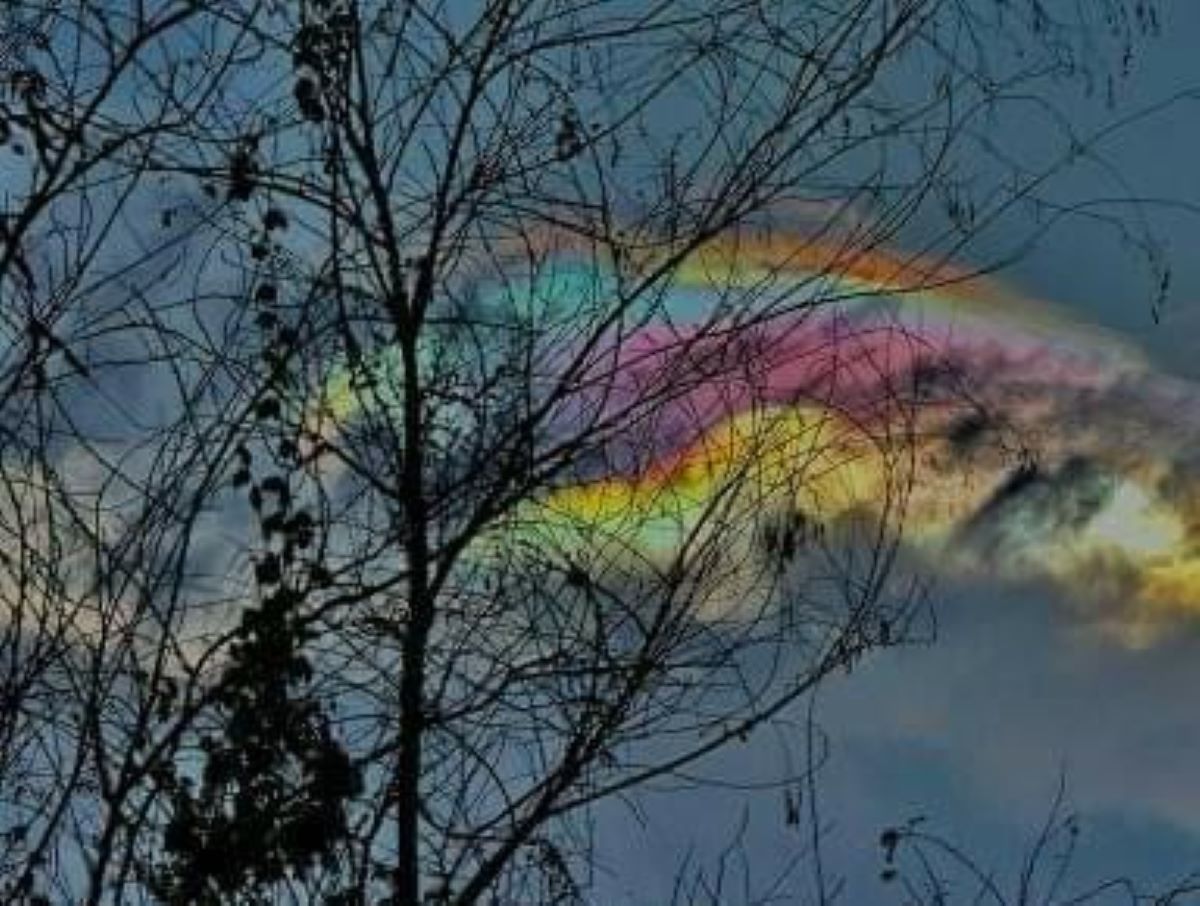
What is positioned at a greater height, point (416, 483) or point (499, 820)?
point (416, 483)

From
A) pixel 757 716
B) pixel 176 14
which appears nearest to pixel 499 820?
pixel 757 716

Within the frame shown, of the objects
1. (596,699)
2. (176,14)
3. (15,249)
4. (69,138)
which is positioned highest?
(176,14)

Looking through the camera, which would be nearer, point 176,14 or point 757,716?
point 176,14

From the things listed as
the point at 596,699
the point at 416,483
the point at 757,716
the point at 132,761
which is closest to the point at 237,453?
the point at 416,483

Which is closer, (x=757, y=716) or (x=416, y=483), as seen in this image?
(x=416, y=483)

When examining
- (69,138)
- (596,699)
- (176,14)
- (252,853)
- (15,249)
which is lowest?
(252,853)

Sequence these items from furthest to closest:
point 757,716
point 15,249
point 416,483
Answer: point 757,716, point 416,483, point 15,249

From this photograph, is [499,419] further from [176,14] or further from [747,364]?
[176,14]

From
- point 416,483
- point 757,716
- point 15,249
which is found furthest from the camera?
point 757,716

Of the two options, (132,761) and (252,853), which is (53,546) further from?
(252,853)
